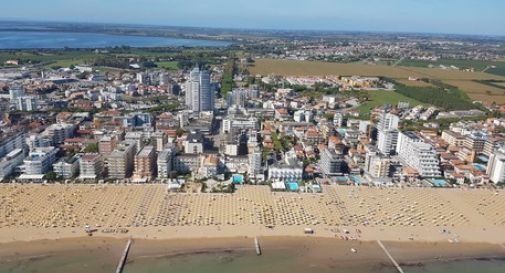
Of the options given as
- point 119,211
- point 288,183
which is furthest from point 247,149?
point 119,211

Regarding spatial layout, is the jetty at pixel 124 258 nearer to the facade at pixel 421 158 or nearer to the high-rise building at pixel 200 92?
the facade at pixel 421 158

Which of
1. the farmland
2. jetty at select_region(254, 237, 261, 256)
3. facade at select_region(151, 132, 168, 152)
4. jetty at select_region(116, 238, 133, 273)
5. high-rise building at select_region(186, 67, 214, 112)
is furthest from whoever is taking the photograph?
the farmland

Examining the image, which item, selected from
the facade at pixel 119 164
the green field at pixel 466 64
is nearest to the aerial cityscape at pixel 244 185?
the facade at pixel 119 164

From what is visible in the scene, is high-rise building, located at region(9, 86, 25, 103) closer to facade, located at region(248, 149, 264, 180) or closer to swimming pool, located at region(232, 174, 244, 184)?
swimming pool, located at region(232, 174, 244, 184)

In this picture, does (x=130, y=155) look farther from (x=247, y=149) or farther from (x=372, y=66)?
(x=372, y=66)

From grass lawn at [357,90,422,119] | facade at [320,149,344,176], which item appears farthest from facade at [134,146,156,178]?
grass lawn at [357,90,422,119]

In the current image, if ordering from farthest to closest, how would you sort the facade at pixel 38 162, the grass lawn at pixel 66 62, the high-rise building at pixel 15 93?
the grass lawn at pixel 66 62
the high-rise building at pixel 15 93
the facade at pixel 38 162
